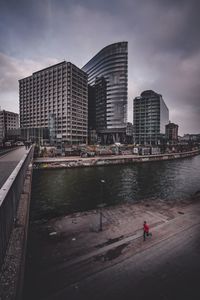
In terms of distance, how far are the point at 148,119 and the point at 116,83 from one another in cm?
5671

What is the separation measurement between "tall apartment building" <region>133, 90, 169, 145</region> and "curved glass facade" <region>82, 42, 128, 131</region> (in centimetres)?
4382

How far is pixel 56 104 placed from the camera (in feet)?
411

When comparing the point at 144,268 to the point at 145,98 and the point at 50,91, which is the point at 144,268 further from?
the point at 145,98

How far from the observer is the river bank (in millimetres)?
7450

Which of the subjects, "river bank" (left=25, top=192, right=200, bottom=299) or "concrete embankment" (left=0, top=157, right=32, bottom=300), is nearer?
"concrete embankment" (left=0, top=157, right=32, bottom=300)

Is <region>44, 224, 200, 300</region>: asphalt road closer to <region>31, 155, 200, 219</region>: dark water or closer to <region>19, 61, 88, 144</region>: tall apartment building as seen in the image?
<region>31, 155, 200, 219</region>: dark water

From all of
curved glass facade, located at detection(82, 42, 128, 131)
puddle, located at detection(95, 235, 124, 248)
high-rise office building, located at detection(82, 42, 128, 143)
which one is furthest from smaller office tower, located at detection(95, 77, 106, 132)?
puddle, located at detection(95, 235, 124, 248)

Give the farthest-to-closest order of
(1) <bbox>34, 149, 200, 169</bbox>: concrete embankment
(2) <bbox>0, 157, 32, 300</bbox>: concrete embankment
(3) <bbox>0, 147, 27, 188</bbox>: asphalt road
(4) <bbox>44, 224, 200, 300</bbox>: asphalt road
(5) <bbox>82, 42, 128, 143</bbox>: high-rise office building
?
(5) <bbox>82, 42, 128, 143</bbox>: high-rise office building → (1) <bbox>34, 149, 200, 169</bbox>: concrete embankment → (3) <bbox>0, 147, 27, 188</bbox>: asphalt road → (4) <bbox>44, 224, 200, 300</bbox>: asphalt road → (2) <bbox>0, 157, 32, 300</bbox>: concrete embankment

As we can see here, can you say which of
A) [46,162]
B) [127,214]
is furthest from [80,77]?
[127,214]

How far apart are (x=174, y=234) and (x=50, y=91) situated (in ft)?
449

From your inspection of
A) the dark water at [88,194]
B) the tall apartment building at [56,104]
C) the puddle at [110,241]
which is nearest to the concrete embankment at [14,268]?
the puddle at [110,241]

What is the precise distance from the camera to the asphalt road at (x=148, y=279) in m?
6.41

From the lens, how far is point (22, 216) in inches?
429

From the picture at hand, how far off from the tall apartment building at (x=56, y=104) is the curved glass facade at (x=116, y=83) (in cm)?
2128
